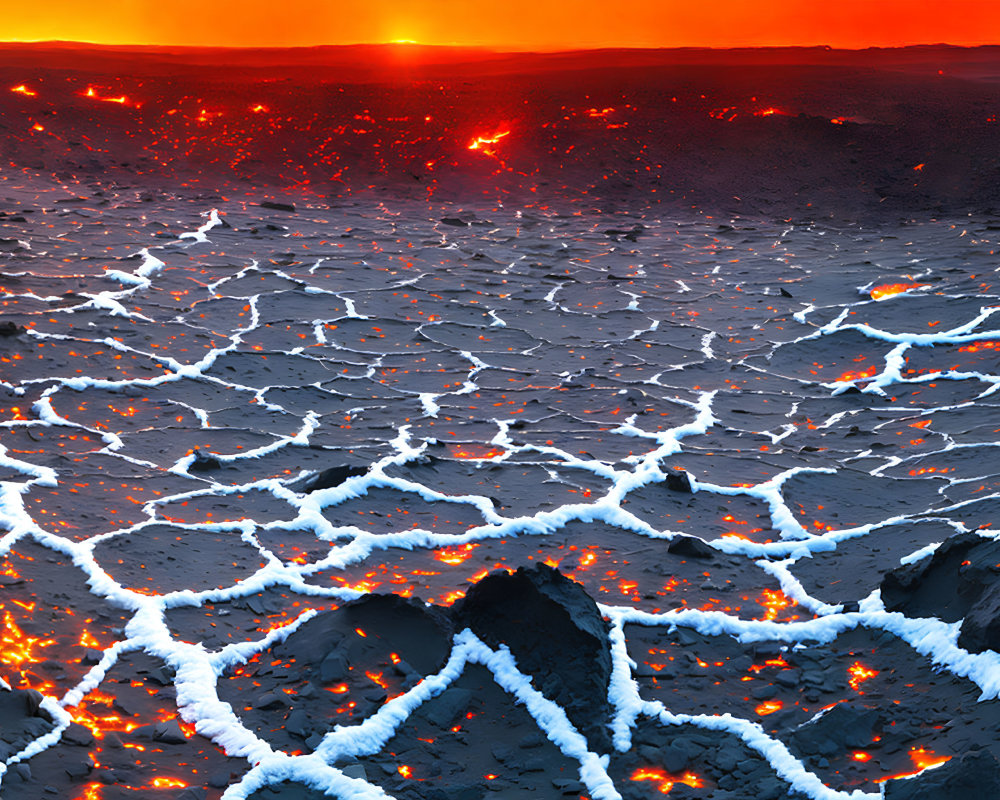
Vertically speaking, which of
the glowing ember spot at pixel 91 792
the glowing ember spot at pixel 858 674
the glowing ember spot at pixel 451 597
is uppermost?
the glowing ember spot at pixel 858 674

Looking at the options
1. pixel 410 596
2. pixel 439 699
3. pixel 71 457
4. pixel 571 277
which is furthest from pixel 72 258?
pixel 439 699

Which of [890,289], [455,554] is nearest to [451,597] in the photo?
[455,554]

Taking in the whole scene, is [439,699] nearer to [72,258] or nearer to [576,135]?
[72,258]

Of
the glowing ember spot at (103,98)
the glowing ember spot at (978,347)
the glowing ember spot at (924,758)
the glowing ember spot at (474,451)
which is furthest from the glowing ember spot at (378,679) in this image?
the glowing ember spot at (103,98)

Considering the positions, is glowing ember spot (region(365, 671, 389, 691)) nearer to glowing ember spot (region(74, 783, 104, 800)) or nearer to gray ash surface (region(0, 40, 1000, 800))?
gray ash surface (region(0, 40, 1000, 800))

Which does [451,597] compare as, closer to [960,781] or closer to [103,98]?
[960,781]

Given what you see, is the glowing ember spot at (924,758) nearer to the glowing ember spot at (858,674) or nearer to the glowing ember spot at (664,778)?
the glowing ember spot at (858,674)
